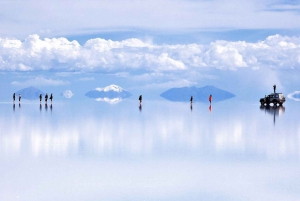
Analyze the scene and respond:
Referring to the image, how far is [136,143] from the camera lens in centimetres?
2491

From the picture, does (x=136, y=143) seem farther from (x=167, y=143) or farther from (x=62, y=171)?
(x=62, y=171)

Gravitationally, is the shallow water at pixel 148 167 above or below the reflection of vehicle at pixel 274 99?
above

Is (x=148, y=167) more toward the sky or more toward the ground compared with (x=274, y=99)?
more toward the sky

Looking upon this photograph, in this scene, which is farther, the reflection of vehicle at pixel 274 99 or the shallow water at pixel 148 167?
the reflection of vehicle at pixel 274 99

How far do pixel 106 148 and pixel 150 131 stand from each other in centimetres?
918

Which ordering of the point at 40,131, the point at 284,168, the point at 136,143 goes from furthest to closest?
1. the point at 40,131
2. the point at 136,143
3. the point at 284,168

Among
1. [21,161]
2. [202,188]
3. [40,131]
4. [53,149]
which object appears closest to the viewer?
[202,188]

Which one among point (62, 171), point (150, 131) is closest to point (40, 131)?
point (150, 131)

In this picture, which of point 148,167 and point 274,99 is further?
point 274,99

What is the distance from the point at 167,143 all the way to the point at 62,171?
902 cm

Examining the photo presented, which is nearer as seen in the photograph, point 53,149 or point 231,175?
point 231,175

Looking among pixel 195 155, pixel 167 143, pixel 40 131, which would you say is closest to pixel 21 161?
pixel 195 155

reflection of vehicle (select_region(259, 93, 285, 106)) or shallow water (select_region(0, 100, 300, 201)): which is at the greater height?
shallow water (select_region(0, 100, 300, 201))

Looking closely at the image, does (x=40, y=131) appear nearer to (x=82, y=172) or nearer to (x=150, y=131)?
(x=150, y=131)
